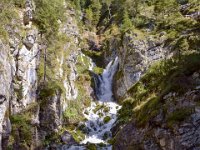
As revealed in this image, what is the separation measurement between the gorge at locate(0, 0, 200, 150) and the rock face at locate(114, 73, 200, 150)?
49 mm

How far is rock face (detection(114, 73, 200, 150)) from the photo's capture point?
44.5 ft

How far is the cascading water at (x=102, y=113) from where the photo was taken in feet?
113

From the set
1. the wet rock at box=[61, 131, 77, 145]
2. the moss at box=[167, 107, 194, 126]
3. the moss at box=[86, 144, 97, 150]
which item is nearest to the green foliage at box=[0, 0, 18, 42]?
the wet rock at box=[61, 131, 77, 145]

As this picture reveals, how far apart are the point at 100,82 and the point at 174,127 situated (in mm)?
32083

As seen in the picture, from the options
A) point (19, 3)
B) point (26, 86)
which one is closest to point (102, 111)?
point (26, 86)

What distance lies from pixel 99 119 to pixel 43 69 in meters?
9.65

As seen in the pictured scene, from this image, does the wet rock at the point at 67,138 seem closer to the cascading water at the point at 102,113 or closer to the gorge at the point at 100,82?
the gorge at the point at 100,82

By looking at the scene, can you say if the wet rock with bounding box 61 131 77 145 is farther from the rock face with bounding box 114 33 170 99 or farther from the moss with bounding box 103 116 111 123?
the rock face with bounding box 114 33 170 99

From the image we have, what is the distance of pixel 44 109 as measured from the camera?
1280 inches

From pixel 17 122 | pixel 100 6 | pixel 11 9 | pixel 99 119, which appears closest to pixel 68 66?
pixel 99 119

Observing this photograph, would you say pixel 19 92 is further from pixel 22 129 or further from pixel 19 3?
pixel 19 3

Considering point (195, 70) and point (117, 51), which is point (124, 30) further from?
point (195, 70)

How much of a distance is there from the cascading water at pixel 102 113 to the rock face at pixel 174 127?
1451 centimetres

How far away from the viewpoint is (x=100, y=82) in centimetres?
4619
